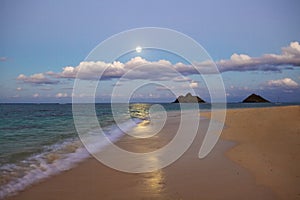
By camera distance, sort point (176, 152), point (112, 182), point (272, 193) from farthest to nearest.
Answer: point (176, 152), point (112, 182), point (272, 193)

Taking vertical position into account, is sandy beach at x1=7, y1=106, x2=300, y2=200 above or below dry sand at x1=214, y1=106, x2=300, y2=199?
below

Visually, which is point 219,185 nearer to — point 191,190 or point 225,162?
point 191,190

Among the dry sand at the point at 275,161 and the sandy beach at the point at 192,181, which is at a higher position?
the dry sand at the point at 275,161

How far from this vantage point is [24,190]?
6.91 m

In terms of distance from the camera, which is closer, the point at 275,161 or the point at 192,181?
the point at 192,181

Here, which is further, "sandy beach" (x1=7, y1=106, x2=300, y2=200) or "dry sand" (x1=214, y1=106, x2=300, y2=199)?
"dry sand" (x1=214, y1=106, x2=300, y2=199)

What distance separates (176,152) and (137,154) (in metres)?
1.69

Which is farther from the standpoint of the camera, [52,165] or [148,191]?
[52,165]

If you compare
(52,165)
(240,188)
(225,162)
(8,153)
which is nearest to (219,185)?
(240,188)

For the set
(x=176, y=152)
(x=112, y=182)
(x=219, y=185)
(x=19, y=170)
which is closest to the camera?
(x=219, y=185)

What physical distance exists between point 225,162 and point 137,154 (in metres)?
3.88

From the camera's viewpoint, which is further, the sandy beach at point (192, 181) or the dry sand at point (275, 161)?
the dry sand at point (275, 161)

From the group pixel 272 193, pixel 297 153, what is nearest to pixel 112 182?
pixel 272 193

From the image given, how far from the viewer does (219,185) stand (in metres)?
6.82
